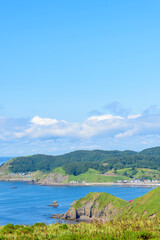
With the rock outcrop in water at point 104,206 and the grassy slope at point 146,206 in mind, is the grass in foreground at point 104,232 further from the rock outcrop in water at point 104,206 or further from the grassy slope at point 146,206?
the rock outcrop in water at point 104,206

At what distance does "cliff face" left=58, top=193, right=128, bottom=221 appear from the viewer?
168 metres

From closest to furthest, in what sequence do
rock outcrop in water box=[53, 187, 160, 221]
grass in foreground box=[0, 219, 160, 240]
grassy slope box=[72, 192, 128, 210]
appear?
grass in foreground box=[0, 219, 160, 240]
rock outcrop in water box=[53, 187, 160, 221]
grassy slope box=[72, 192, 128, 210]

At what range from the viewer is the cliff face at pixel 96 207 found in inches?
6614

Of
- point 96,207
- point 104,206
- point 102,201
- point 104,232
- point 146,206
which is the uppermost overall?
point 104,232

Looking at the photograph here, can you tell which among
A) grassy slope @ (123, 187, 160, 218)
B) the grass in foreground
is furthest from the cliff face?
the grass in foreground

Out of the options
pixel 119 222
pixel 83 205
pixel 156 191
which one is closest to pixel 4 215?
pixel 83 205

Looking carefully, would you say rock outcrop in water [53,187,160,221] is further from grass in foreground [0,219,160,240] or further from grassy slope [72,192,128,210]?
grass in foreground [0,219,160,240]

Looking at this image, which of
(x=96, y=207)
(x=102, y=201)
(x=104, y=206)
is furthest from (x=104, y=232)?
(x=102, y=201)

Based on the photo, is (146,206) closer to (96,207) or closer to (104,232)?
(96,207)

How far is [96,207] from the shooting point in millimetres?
174375

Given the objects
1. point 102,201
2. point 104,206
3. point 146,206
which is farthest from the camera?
point 102,201

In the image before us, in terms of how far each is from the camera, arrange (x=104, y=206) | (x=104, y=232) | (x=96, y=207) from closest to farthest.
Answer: (x=104, y=232), (x=104, y=206), (x=96, y=207)

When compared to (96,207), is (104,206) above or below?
above

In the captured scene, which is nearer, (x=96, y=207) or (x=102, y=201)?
(x=96, y=207)
